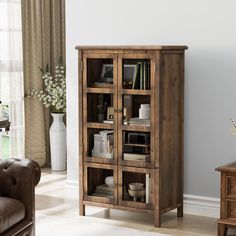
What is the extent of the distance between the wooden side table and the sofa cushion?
160 centimetres

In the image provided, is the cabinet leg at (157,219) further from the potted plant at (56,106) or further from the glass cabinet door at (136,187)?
the potted plant at (56,106)

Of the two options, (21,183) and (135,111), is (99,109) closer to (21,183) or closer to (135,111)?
(135,111)

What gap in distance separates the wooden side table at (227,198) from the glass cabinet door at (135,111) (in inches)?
25.0

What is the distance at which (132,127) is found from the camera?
5043 millimetres

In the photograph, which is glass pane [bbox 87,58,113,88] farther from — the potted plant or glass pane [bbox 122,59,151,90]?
the potted plant

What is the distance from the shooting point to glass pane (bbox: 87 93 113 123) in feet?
17.1

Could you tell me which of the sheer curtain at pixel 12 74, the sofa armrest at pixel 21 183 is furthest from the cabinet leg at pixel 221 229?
the sheer curtain at pixel 12 74

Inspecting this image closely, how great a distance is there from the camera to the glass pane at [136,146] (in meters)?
5.04

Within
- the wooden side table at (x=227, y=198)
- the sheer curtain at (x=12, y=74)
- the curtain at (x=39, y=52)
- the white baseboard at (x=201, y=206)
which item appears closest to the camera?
the wooden side table at (x=227, y=198)

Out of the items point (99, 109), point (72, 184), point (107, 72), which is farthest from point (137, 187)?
point (72, 184)

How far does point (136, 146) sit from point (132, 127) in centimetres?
17

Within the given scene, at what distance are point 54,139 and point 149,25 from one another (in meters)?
2.17

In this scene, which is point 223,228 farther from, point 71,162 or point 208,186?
point 71,162

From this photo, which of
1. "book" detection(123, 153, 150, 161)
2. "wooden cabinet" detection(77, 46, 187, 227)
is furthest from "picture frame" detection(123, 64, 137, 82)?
"book" detection(123, 153, 150, 161)
